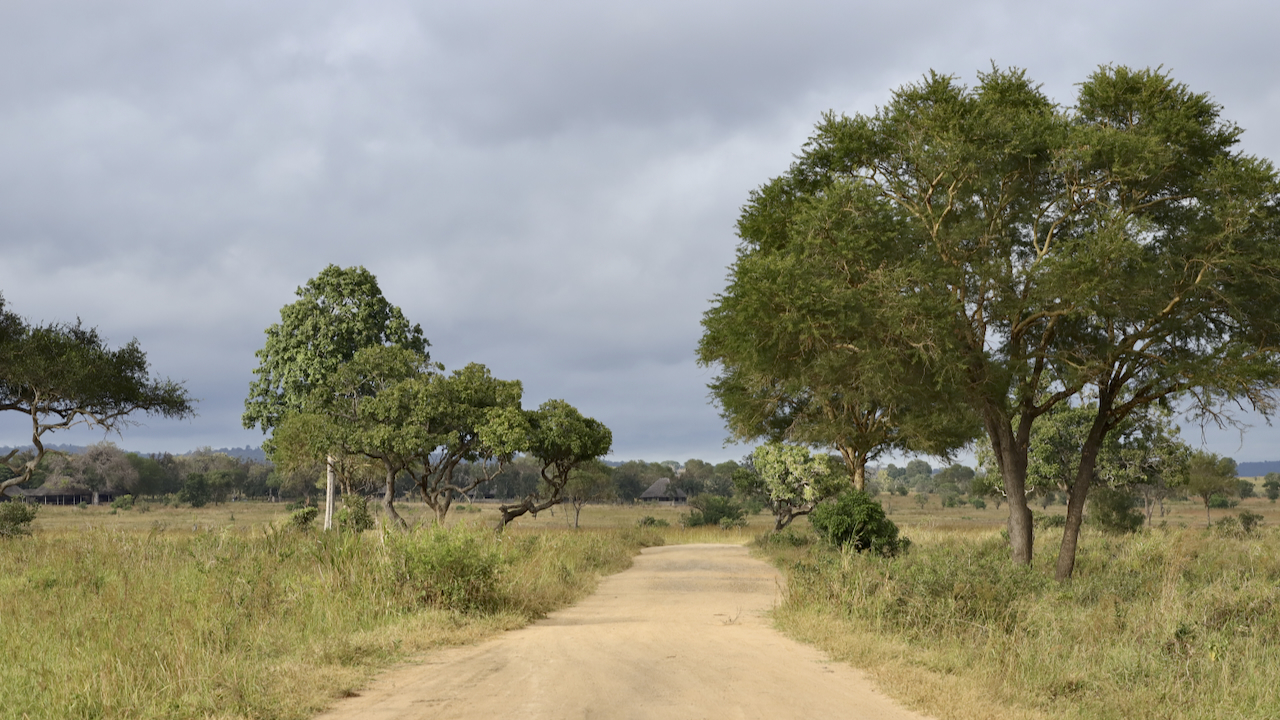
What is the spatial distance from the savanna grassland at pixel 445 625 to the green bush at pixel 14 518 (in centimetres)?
886

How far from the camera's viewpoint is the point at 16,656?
10016 millimetres

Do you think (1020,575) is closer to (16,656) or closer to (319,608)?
(319,608)

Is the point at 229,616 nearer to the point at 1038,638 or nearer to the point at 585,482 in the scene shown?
the point at 1038,638

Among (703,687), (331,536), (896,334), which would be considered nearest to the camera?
(703,687)

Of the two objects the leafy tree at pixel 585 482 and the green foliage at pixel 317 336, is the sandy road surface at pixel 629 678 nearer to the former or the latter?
the green foliage at pixel 317 336

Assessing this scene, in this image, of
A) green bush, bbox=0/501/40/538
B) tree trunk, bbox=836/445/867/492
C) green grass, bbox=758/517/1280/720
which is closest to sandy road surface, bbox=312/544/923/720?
green grass, bbox=758/517/1280/720

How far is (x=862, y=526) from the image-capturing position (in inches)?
1016

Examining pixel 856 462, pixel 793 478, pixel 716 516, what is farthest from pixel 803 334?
pixel 716 516

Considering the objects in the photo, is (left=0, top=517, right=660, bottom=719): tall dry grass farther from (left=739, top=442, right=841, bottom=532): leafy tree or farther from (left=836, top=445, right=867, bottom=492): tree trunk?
(left=739, top=442, right=841, bottom=532): leafy tree

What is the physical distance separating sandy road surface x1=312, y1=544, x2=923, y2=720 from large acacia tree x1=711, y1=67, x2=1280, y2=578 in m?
8.98

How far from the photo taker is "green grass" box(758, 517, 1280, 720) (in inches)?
342

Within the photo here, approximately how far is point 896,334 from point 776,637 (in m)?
9.41

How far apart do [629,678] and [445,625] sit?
159 inches

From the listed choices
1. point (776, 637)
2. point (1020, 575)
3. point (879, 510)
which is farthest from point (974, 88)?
point (776, 637)
